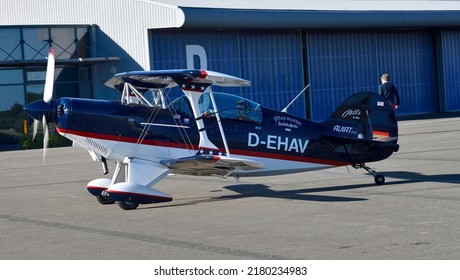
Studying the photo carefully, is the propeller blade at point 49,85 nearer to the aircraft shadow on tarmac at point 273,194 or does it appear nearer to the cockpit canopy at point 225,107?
the cockpit canopy at point 225,107

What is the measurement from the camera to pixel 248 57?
35625mm

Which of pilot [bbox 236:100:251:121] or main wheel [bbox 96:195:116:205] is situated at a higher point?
pilot [bbox 236:100:251:121]

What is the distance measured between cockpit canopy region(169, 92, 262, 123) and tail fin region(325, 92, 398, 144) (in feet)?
4.74

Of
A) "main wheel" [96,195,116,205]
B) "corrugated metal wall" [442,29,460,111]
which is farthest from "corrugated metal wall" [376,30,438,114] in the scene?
"main wheel" [96,195,116,205]

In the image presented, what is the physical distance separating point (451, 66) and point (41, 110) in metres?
32.0

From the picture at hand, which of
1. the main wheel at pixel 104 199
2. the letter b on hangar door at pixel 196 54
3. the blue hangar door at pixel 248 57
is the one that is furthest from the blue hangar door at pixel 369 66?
the main wheel at pixel 104 199

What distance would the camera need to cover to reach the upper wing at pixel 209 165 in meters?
12.2

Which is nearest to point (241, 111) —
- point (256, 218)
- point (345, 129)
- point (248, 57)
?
point (345, 129)

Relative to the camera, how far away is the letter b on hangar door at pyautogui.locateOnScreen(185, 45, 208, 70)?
33.4m

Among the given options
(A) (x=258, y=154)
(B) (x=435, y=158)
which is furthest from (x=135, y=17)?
(A) (x=258, y=154)

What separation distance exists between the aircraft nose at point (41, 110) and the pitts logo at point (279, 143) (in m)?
3.18

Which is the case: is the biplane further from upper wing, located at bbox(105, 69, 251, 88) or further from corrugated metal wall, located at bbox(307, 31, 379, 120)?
corrugated metal wall, located at bbox(307, 31, 379, 120)

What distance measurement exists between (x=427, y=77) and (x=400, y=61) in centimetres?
201

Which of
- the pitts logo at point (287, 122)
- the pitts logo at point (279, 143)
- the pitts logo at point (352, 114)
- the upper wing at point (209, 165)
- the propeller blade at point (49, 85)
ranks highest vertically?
the propeller blade at point (49, 85)
